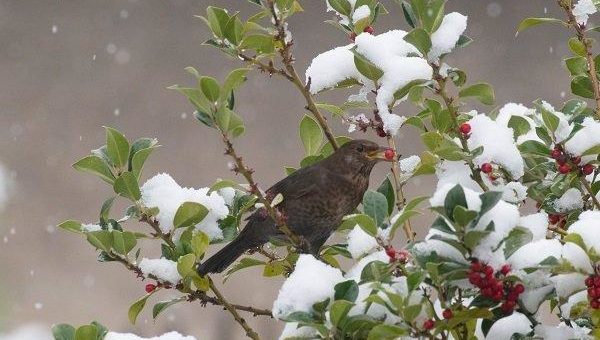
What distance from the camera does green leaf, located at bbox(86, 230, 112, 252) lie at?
87.0 inches

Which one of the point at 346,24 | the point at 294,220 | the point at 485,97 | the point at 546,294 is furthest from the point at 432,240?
the point at 294,220

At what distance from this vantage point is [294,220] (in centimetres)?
333

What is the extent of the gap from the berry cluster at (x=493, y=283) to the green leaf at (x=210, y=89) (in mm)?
739

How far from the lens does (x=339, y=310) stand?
174 centimetres

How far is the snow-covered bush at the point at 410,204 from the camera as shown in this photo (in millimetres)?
1770

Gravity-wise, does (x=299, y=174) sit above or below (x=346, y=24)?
below

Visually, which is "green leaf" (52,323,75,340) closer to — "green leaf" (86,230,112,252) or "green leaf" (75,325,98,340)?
"green leaf" (75,325,98,340)

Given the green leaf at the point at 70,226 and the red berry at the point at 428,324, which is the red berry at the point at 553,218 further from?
the green leaf at the point at 70,226

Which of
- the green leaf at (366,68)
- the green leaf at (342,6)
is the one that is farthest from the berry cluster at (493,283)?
the green leaf at (342,6)

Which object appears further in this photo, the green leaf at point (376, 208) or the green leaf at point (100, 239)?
the green leaf at point (100, 239)

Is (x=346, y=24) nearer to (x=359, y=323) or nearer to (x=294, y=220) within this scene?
(x=294, y=220)

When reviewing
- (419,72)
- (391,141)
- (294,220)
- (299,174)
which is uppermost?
(419,72)

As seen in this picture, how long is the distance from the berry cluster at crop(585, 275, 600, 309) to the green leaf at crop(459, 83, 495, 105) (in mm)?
705

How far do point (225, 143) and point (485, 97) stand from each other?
75 centimetres
